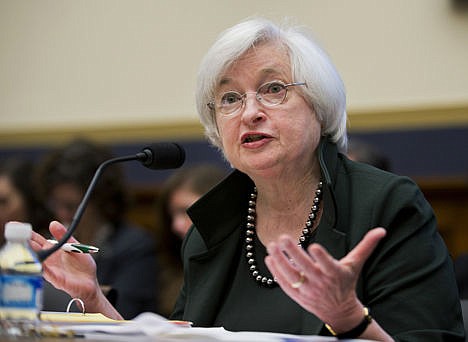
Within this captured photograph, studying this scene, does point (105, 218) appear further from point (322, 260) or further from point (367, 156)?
point (322, 260)

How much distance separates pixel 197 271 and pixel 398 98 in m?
2.91

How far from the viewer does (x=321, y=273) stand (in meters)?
1.77

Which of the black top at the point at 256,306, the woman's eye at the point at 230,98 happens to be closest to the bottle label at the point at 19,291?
the black top at the point at 256,306

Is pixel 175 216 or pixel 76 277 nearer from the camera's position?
pixel 76 277

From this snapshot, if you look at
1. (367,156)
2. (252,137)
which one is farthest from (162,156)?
(367,156)

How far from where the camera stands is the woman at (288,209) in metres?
2.19

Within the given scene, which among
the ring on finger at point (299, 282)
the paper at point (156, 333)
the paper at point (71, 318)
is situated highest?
the ring on finger at point (299, 282)

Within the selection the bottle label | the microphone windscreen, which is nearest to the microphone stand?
the microphone windscreen

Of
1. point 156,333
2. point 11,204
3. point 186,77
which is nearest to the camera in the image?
point 156,333

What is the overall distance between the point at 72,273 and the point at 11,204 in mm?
2790

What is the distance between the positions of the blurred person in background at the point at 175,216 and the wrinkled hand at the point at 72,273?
192 cm

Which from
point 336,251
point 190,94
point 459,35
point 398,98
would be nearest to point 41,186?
point 190,94

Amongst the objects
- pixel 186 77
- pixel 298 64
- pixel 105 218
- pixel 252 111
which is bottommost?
pixel 105 218

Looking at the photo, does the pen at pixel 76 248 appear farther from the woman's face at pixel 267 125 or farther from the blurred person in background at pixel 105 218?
the blurred person in background at pixel 105 218
